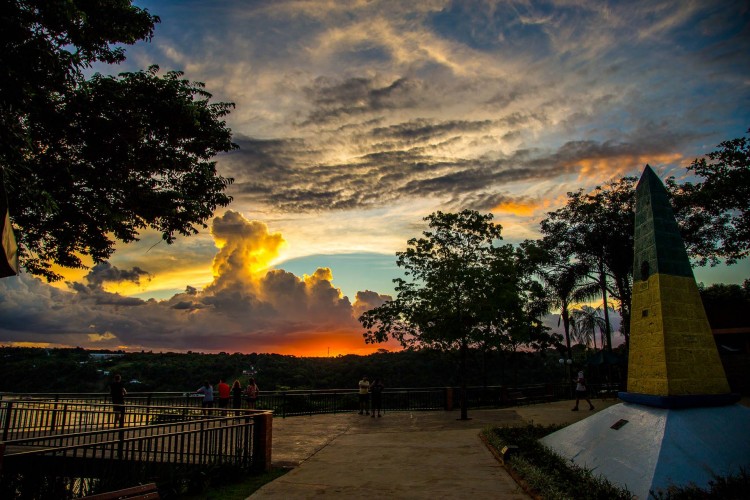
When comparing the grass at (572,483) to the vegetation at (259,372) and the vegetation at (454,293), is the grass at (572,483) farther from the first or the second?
the vegetation at (259,372)

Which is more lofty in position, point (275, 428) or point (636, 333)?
point (636, 333)

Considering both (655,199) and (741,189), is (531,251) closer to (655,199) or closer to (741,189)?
(741,189)

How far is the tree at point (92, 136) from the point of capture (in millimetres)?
10531

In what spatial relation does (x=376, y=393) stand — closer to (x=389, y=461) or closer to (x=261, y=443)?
(x=389, y=461)

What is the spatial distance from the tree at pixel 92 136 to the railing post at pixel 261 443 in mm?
6894

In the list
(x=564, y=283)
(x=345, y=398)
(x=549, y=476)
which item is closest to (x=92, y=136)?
(x=549, y=476)

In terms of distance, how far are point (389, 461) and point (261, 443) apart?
9.93 feet

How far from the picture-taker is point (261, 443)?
407 inches

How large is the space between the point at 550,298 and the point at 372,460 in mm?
29007

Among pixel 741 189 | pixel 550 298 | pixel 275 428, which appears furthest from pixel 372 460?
pixel 550 298

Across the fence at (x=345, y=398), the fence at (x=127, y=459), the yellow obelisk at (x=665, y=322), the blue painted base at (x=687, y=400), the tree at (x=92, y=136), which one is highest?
the tree at (x=92, y=136)

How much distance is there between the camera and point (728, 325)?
28.2 m

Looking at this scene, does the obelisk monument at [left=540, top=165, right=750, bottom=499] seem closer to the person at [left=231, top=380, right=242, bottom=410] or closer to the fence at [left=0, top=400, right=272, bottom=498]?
the fence at [left=0, top=400, right=272, bottom=498]

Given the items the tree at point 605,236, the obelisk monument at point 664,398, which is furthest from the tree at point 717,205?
the obelisk monument at point 664,398
